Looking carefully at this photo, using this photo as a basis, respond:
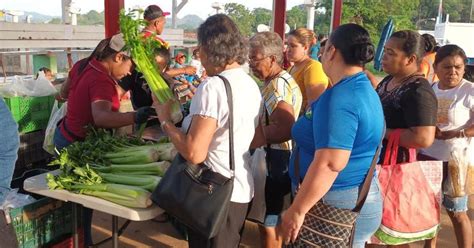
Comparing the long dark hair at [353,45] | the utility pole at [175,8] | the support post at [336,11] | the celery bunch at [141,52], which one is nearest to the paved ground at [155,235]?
the celery bunch at [141,52]

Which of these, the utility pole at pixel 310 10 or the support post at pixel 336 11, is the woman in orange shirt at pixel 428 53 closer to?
the support post at pixel 336 11

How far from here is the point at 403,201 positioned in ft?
7.90

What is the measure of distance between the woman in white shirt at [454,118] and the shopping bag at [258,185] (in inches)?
50.3

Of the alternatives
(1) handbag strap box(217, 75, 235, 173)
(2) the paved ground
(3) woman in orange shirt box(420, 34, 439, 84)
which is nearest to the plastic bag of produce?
(3) woman in orange shirt box(420, 34, 439, 84)

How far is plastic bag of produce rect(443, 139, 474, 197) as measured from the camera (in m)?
3.04

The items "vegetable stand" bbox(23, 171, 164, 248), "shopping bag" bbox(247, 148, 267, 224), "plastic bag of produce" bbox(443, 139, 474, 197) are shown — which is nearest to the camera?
"vegetable stand" bbox(23, 171, 164, 248)

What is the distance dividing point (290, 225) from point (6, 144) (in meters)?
1.36

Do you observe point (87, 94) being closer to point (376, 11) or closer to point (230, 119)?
point (230, 119)

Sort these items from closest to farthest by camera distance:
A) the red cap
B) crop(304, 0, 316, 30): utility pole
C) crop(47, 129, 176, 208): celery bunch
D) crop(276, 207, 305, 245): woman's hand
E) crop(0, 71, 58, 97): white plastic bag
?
1. crop(276, 207, 305, 245): woman's hand
2. crop(47, 129, 176, 208): celery bunch
3. crop(0, 71, 58, 97): white plastic bag
4. the red cap
5. crop(304, 0, 316, 30): utility pole

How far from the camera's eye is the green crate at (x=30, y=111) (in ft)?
11.0

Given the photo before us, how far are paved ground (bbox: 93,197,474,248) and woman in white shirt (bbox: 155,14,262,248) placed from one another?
Result: 1817 mm

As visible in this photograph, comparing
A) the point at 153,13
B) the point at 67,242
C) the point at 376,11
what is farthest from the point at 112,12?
the point at 376,11

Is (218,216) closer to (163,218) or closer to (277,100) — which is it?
(277,100)

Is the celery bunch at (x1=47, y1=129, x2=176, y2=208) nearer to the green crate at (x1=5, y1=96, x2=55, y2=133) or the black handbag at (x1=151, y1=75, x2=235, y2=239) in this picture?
the black handbag at (x1=151, y1=75, x2=235, y2=239)
